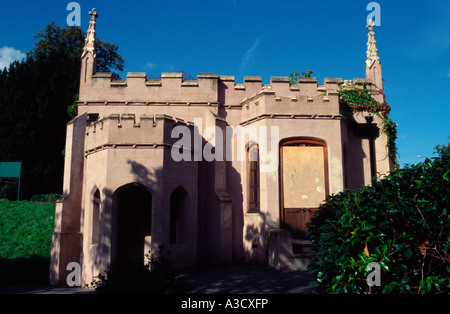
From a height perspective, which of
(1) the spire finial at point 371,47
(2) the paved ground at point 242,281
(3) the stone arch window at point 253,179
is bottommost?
(2) the paved ground at point 242,281

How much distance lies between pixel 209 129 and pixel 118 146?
13.0ft

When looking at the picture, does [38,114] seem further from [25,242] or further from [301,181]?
[301,181]

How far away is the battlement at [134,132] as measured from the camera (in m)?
13.0

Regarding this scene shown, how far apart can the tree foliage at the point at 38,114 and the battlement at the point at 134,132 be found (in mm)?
13705

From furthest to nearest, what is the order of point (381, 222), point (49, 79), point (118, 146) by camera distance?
point (49, 79) → point (118, 146) → point (381, 222)

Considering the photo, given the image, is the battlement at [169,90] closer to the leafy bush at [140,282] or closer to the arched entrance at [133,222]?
the arched entrance at [133,222]

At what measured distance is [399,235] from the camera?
5.27 meters

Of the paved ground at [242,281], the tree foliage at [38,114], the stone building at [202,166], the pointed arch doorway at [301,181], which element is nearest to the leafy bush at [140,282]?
the paved ground at [242,281]

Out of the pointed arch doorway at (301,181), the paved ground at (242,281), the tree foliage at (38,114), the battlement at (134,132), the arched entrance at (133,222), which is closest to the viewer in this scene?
the paved ground at (242,281)

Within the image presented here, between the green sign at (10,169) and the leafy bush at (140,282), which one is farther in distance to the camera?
the green sign at (10,169)

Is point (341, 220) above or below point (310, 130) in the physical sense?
below
